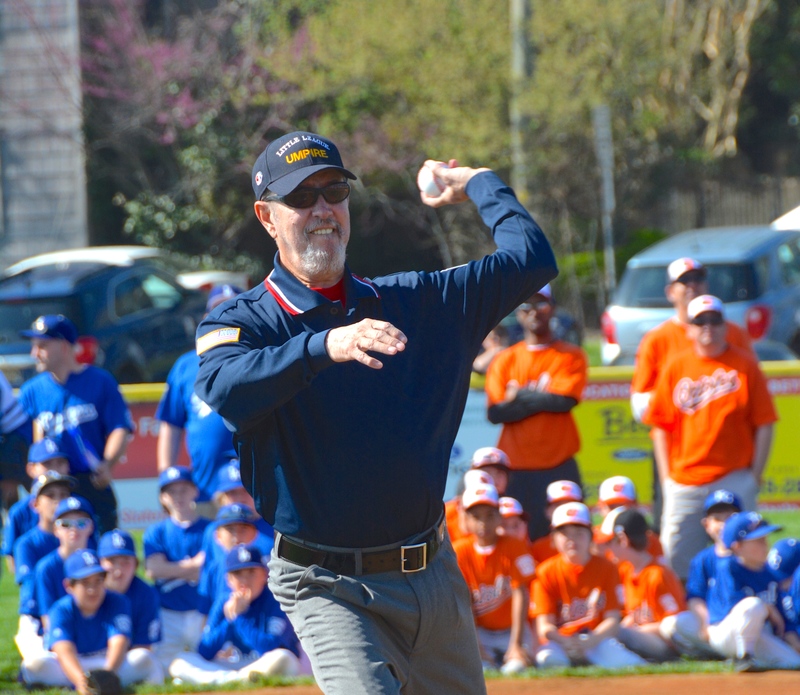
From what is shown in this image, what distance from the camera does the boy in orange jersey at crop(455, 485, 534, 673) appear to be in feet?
21.8

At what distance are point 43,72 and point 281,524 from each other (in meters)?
19.4

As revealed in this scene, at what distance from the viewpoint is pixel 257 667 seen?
21.3 ft

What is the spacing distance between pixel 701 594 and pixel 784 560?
50cm

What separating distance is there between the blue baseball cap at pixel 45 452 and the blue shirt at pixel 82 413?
75 millimetres

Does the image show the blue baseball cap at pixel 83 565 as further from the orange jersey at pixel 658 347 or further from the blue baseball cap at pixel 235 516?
the orange jersey at pixel 658 347

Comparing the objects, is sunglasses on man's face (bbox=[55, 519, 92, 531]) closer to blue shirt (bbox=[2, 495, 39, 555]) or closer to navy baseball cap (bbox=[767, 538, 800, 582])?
blue shirt (bbox=[2, 495, 39, 555])

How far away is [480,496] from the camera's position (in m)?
6.64

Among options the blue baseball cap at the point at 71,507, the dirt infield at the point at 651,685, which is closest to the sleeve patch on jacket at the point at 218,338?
the dirt infield at the point at 651,685

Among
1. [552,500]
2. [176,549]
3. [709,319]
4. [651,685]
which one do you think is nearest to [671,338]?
[709,319]

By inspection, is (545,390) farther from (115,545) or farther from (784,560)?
(115,545)

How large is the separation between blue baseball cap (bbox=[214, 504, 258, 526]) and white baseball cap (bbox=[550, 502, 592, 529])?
5.56 feet

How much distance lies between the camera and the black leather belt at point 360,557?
10.6 ft

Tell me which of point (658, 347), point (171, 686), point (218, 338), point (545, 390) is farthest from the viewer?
point (545, 390)

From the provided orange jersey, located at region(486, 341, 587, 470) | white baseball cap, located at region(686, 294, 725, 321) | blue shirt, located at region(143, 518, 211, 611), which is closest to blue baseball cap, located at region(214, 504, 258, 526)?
blue shirt, located at region(143, 518, 211, 611)
